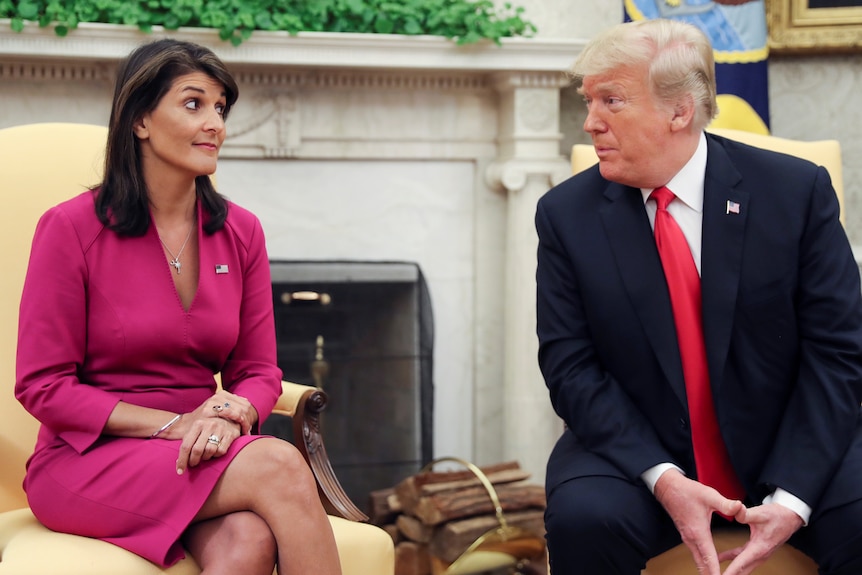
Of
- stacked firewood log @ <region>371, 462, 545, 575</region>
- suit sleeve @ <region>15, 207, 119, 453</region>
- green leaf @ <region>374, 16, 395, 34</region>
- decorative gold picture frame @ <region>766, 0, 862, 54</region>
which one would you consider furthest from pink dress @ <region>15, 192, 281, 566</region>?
decorative gold picture frame @ <region>766, 0, 862, 54</region>

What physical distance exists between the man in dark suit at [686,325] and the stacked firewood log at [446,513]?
1.21m

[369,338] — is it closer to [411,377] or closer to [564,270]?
[411,377]

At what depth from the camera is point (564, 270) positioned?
2219mm

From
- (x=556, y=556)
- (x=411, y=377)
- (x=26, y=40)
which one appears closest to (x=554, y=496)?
(x=556, y=556)

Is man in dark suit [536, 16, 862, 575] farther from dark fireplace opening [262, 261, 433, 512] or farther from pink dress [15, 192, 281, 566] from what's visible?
dark fireplace opening [262, 261, 433, 512]

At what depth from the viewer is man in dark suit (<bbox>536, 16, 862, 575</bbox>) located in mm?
2027

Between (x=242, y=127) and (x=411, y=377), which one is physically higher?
(x=242, y=127)

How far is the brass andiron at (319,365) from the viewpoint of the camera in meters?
3.88

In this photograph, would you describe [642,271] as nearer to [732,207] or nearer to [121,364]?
[732,207]

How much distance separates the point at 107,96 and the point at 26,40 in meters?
0.35

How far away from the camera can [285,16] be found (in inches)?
139

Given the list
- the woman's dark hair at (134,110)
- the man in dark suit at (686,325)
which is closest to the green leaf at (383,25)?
the woman's dark hair at (134,110)

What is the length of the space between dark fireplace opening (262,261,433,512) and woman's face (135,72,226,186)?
1676 mm

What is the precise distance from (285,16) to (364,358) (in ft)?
3.97
